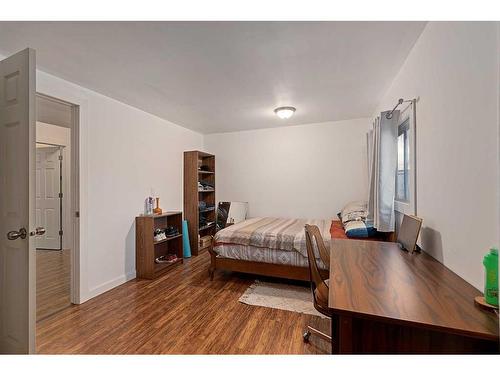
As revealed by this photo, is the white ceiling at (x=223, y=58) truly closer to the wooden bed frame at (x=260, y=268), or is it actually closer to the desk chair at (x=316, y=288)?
the desk chair at (x=316, y=288)

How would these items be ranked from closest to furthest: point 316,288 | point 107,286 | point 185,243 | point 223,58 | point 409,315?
point 409,315 → point 316,288 → point 223,58 → point 107,286 → point 185,243

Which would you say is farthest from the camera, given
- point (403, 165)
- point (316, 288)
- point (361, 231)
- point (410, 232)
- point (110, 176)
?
point (110, 176)

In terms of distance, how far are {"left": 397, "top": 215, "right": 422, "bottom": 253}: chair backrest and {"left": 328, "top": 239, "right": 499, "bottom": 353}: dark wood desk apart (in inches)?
15.1

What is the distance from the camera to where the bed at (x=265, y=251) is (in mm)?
2734

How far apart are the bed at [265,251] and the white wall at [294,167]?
130 centimetres

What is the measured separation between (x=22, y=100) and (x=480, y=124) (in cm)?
243

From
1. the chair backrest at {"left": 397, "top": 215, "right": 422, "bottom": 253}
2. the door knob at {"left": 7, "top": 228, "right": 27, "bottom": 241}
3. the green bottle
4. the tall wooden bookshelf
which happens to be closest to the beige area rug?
the chair backrest at {"left": 397, "top": 215, "right": 422, "bottom": 253}

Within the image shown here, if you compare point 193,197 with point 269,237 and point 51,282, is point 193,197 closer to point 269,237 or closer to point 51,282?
point 269,237

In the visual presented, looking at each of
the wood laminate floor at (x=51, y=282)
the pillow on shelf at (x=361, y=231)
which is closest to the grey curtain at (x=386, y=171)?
the pillow on shelf at (x=361, y=231)

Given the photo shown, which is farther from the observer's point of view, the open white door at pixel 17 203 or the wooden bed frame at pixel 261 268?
the wooden bed frame at pixel 261 268

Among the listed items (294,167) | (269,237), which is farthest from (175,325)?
(294,167)

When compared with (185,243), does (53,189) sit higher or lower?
higher

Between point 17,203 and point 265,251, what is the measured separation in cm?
226

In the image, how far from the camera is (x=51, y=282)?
3.07 meters
